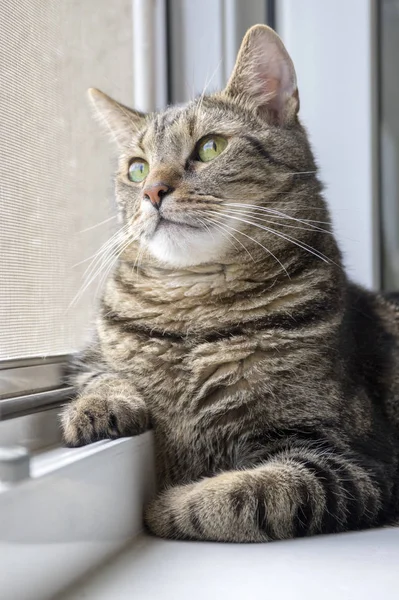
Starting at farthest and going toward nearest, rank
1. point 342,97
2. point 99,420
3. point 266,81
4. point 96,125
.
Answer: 1. point 342,97
2. point 96,125
3. point 266,81
4. point 99,420

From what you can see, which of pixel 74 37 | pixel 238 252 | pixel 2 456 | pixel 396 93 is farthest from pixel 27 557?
pixel 396 93

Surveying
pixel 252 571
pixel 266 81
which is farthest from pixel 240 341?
pixel 266 81

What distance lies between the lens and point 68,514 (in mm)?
818

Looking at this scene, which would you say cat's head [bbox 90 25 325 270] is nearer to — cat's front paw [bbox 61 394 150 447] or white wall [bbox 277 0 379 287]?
cat's front paw [bbox 61 394 150 447]

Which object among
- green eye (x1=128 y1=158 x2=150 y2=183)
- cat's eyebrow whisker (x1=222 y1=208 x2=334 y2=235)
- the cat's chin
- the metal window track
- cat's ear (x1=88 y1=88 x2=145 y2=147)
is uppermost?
cat's ear (x1=88 y1=88 x2=145 y2=147)

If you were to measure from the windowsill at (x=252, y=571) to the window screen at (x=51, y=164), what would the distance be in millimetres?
360

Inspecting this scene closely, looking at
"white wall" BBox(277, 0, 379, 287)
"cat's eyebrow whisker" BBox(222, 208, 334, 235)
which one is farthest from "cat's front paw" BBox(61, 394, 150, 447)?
"white wall" BBox(277, 0, 379, 287)

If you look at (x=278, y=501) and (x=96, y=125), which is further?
(x=96, y=125)

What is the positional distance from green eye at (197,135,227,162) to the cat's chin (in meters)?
0.17

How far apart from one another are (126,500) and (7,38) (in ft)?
2.30

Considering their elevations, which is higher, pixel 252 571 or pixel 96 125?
pixel 96 125

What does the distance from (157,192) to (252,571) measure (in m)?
0.62

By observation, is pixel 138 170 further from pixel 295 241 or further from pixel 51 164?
pixel 295 241

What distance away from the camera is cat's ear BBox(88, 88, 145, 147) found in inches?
52.9
